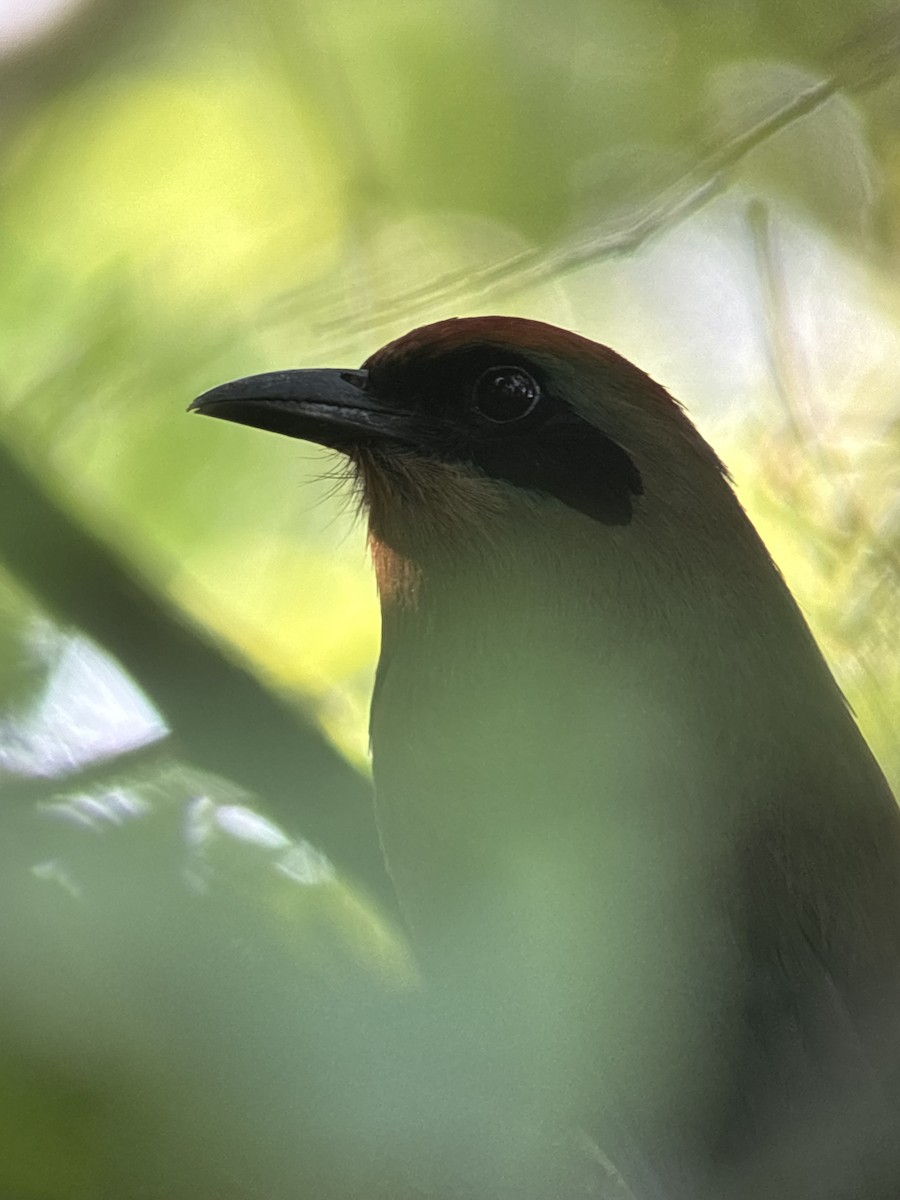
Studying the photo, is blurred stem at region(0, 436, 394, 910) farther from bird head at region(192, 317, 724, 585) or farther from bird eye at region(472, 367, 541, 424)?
bird eye at region(472, 367, 541, 424)

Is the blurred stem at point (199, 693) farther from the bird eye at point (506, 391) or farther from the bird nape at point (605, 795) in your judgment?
the bird eye at point (506, 391)

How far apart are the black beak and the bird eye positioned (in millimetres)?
77

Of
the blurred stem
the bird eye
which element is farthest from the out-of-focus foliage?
the bird eye

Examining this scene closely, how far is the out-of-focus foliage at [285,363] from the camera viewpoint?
0.93 meters

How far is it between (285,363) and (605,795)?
554mm

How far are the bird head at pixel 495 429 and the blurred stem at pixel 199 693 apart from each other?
0.18 metres

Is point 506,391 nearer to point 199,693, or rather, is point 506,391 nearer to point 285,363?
point 285,363

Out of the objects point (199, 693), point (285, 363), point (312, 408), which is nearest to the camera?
point (199, 693)

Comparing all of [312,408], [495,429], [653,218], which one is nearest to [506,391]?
[495,429]

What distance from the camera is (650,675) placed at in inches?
43.9

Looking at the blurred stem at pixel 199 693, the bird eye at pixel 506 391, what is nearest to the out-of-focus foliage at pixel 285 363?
the blurred stem at pixel 199 693

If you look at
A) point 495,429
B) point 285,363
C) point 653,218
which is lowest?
point 495,429

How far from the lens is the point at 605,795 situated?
1.03 m

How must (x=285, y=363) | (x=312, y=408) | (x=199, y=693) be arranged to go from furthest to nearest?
(x=285, y=363) → (x=312, y=408) → (x=199, y=693)
